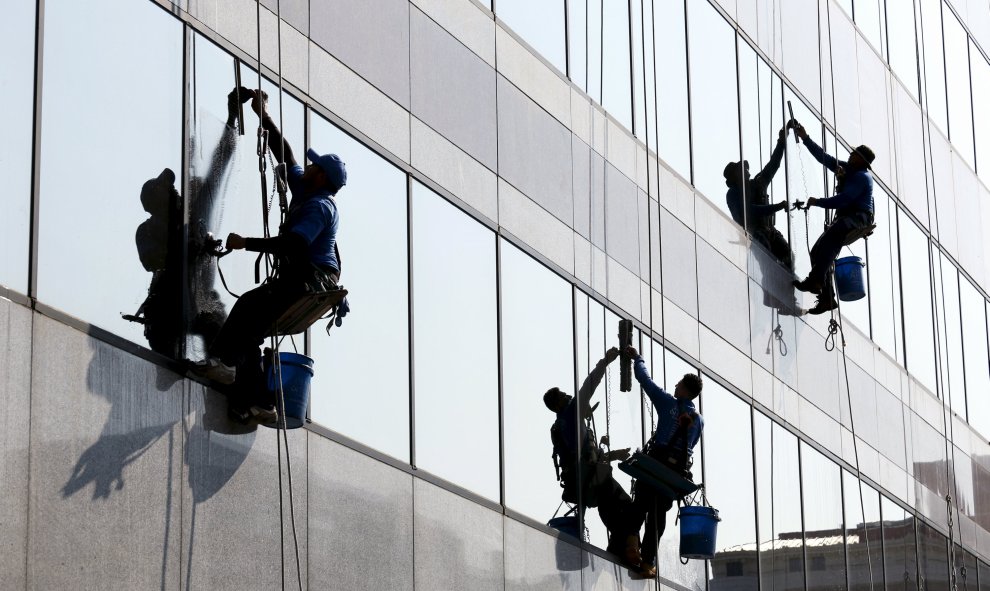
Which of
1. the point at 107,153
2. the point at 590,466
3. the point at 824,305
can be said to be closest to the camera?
the point at 107,153

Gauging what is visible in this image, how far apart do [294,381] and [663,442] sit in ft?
20.2

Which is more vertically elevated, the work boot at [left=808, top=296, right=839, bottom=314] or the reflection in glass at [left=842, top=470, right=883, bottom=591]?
the work boot at [left=808, top=296, right=839, bottom=314]

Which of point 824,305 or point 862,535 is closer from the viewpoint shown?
point 824,305

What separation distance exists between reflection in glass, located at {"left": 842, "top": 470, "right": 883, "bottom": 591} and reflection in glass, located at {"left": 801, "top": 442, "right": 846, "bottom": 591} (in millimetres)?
273

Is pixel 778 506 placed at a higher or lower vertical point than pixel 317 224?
higher

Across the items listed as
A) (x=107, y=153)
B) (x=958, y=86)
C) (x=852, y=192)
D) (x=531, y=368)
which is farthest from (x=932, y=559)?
(x=107, y=153)

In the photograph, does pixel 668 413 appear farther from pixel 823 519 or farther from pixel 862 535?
pixel 862 535

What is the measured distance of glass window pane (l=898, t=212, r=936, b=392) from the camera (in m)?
25.6

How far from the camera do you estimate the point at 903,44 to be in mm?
27609

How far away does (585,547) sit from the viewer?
629 inches

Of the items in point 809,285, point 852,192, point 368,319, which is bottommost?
point 368,319

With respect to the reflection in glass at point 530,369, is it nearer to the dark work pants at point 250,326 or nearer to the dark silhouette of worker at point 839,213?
the dark work pants at point 250,326

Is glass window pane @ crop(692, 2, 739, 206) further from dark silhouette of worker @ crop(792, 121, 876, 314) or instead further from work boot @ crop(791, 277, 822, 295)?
work boot @ crop(791, 277, 822, 295)

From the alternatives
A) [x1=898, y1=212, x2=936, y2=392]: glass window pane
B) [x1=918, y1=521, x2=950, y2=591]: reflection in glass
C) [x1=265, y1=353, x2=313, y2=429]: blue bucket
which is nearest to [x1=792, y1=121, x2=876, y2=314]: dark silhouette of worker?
[x1=898, y1=212, x2=936, y2=392]: glass window pane
